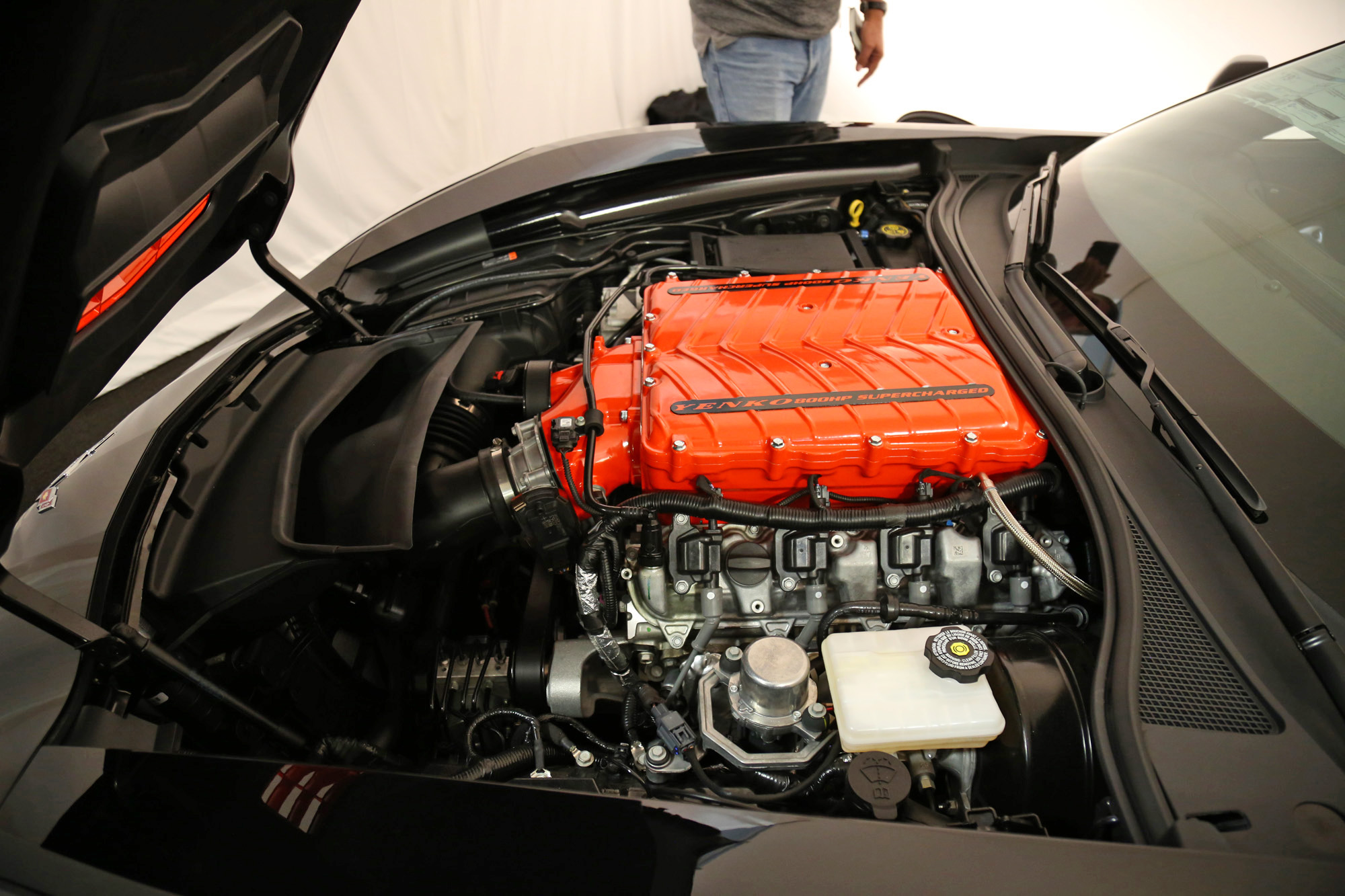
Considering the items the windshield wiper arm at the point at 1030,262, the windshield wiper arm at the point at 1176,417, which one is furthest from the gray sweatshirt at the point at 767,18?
the windshield wiper arm at the point at 1176,417

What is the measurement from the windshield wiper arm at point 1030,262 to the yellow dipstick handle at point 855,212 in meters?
0.37

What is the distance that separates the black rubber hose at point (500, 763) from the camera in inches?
40.3

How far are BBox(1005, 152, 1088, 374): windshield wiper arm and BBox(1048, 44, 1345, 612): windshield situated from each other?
0.10 ft

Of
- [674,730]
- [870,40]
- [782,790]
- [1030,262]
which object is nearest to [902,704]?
[782,790]

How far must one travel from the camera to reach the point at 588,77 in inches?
177

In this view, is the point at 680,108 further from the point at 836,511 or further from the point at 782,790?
the point at 782,790

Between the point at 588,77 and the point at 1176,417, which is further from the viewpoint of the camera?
the point at 588,77

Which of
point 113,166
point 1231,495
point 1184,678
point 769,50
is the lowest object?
point 1184,678

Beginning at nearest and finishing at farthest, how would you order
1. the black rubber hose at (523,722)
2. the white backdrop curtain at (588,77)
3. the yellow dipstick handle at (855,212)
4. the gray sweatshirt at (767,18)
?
the black rubber hose at (523,722), the yellow dipstick handle at (855,212), the gray sweatshirt at (767,18), the white backdrop curtain at (588,77)

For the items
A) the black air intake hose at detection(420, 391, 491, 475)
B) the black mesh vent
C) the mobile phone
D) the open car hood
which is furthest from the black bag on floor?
the black mesh vent

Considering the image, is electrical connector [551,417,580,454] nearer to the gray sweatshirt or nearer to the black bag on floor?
the gray sweatshirt

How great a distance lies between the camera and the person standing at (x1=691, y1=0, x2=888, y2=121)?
7.86 feet

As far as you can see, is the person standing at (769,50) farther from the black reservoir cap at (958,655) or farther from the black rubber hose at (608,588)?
the black reservoir cap at (958,655)

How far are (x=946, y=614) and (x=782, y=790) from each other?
364 millimetres
